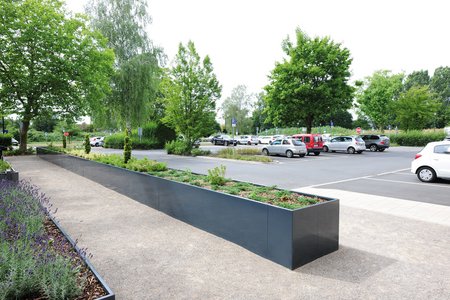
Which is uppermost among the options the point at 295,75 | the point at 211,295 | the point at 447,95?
the point at 447,95

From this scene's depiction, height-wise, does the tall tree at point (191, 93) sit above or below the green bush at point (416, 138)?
above

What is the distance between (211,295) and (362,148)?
2527cm

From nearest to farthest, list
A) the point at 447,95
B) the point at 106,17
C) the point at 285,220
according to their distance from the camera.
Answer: the point at 285,220
the point at 106,17
the point at 447,95

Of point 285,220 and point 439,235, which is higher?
point 285,220

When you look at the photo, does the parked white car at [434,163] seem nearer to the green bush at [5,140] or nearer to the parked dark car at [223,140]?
the parked dark car at [223,140]

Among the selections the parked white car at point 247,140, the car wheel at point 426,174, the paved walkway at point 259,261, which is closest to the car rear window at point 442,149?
the car wheel at point 426,174

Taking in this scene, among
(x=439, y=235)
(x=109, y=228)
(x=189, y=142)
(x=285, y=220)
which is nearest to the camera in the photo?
(x=285, y=220)

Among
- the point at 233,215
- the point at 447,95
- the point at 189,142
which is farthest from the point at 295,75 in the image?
the point at 447,95

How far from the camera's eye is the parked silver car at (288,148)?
21.6 metres

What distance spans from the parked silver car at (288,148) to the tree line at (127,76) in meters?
5.38

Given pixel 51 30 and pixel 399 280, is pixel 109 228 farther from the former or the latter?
pixel 51 30

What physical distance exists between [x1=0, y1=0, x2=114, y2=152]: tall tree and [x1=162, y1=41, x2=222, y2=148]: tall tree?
5951mm

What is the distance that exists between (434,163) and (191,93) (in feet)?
55.9

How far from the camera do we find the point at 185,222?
19.5 feet
